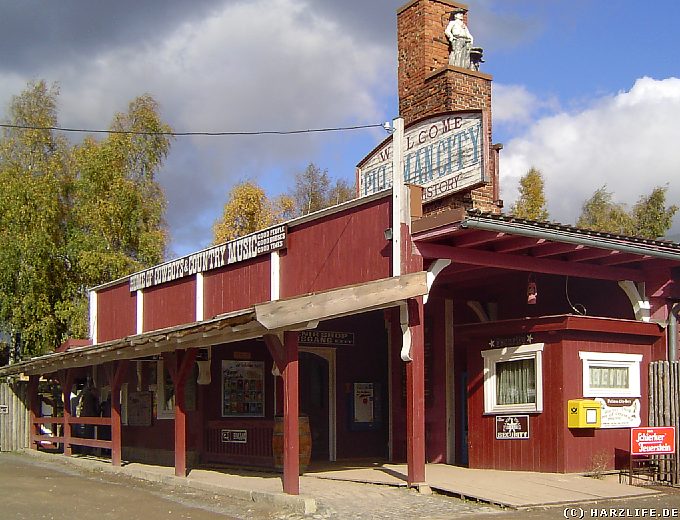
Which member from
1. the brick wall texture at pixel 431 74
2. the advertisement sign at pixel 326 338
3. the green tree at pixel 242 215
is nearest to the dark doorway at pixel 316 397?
the advertisement sign at pixel 326 338

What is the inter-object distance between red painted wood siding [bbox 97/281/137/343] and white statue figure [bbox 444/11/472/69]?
31.8ft

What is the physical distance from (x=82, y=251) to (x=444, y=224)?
2002cm

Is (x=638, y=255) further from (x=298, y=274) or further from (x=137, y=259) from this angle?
(x=137, y=259)

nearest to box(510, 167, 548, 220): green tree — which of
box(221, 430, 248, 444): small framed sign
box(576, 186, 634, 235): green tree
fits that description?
box(576, 186, 634, 235): green tree

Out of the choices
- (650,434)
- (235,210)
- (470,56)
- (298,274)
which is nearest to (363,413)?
(298,274)

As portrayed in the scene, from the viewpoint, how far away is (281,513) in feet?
36.8

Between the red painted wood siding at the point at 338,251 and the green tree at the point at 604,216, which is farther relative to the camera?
the green tree at the point at 604,216

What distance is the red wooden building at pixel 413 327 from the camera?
12.9m

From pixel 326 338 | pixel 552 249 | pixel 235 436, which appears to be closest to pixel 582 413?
pixel 552 249

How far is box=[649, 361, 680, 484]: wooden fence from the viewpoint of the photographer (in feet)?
46.8

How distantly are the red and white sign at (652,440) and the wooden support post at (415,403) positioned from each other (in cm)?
332

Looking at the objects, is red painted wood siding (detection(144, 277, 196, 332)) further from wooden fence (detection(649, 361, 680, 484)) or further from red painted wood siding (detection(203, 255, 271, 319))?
wooden fence (detection(649, 361, 680, 484))

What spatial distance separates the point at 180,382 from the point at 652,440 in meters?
7.51

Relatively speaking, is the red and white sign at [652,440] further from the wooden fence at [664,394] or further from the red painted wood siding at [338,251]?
the red painted wood siding at [338,251]
